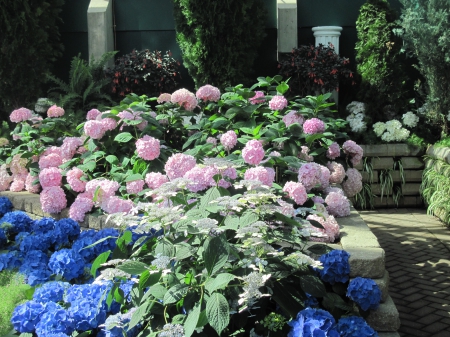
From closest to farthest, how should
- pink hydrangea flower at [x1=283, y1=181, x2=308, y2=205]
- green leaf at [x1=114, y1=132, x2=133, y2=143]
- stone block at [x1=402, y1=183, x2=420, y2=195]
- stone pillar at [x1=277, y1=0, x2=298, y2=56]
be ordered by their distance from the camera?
pink hydrangea flower at [x1=283, y1=181, x2=308, y2=205] → green leaf at [x1=114, y1=132, x2=133, y2=143] → stone block at [x1=402, y1=183, x2=420, y2=195] → stone pillar at [x1=277, y1=0, x2=298, y2=56]

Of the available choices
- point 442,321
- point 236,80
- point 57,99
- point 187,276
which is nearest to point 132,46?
point 57,99

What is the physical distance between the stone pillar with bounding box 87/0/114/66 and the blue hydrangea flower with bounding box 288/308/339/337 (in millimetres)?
5540

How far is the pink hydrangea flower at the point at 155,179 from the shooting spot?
301 cm

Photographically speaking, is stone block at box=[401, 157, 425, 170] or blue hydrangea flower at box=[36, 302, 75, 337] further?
stone block at box=[401, 157, 425, 170]

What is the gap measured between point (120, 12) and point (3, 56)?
5.64 ft

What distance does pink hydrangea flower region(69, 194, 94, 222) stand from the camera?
322 centimetres

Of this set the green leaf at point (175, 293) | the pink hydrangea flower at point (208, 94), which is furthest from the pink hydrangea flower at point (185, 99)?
the green leaf at point (175, 293)

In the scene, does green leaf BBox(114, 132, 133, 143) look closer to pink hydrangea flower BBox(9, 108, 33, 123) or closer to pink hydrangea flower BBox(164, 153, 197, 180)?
pink hydrangea flower BBox(164, 153, 197, 180)

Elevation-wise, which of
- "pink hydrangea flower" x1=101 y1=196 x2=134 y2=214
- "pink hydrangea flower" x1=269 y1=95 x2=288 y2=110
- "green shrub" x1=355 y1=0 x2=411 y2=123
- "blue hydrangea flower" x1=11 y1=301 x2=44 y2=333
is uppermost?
"green shrub" x1=355 y1=0 x2=411 y2=123

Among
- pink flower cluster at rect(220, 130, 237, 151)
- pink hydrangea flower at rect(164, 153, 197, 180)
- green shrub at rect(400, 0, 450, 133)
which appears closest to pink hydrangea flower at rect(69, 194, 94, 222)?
pink hydrangea flower at rect(164, 153, 197, 180)

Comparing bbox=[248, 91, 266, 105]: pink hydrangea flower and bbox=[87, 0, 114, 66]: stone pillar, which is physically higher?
bbox=[87, 0, 114, 66]: stone pillar

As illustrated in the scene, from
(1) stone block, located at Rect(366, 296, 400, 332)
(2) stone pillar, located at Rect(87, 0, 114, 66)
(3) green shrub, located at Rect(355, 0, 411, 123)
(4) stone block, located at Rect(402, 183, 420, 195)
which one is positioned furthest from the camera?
(2) stone pillar, located at Rect(87, 0, 114, 66)

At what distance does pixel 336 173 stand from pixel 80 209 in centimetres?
160

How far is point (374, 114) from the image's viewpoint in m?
6.21
